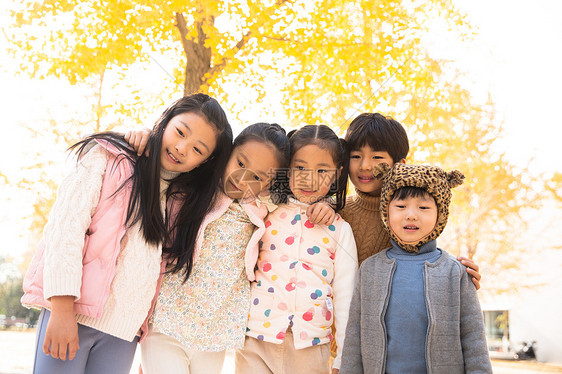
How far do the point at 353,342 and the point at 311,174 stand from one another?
0.77m

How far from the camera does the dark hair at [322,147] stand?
2254 mm

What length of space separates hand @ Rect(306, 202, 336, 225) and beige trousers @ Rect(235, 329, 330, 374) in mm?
496

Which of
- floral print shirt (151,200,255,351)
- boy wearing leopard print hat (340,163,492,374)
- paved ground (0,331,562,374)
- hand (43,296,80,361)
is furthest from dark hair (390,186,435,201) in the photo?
paved ground (0,331,562,374)

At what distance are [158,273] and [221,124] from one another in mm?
704

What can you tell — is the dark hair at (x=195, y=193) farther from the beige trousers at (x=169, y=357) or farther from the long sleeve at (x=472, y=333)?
the long sleeve at (x=472, y=333)

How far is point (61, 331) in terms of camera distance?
1.64m

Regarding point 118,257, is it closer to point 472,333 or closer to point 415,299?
point 415,299

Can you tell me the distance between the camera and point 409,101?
5.53 metres

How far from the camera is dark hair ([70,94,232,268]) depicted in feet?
6.28

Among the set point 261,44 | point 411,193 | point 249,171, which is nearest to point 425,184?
point 411,193

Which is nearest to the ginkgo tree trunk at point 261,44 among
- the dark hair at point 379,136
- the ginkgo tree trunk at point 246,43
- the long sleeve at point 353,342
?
the ginkgo tree trunk at point 246,43

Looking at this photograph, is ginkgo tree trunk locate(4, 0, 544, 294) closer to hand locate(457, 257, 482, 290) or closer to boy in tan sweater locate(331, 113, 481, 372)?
boy in tan sweater locate(331, 113, 481, 372)

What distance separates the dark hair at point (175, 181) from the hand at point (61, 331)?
0.38 meters

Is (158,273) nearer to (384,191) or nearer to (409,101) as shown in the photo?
(384,191)
